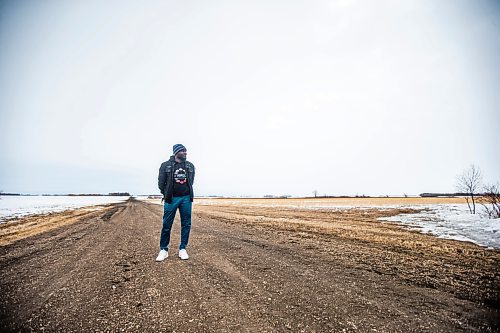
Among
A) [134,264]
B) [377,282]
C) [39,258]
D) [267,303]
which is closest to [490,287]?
[377,282]

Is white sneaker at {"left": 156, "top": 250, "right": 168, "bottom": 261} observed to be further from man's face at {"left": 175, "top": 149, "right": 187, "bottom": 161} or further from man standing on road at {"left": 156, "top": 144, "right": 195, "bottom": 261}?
man's face at {"left": 175, "top": 149, "right": 187, "bottom": 161}

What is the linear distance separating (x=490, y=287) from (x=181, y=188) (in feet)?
19.7

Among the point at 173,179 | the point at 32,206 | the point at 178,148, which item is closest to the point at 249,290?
the point at 173,179

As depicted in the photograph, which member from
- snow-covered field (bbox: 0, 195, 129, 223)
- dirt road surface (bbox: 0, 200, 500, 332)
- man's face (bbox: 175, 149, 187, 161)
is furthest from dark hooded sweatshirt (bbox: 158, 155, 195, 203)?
snow-covered field (bbox: 0, 195, 129, 223)

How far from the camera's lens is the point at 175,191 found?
5.53 metres

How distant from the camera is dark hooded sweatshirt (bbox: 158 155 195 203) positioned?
17.8 ft

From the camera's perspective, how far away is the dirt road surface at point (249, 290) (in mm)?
→ 2781

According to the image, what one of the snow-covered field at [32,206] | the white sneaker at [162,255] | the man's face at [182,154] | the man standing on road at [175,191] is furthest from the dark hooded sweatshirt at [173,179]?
the snow-covered field at [32,206]

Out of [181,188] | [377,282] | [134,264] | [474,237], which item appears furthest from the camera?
[474,237]

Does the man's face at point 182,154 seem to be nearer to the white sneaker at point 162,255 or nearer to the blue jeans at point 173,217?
the blue jeans at point 173,217

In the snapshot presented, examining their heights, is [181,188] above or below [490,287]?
above

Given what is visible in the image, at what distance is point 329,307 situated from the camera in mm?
3184

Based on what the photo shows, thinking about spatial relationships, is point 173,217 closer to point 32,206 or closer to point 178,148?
point 178,148

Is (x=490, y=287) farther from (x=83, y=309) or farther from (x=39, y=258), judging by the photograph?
(x=39, y=258)
